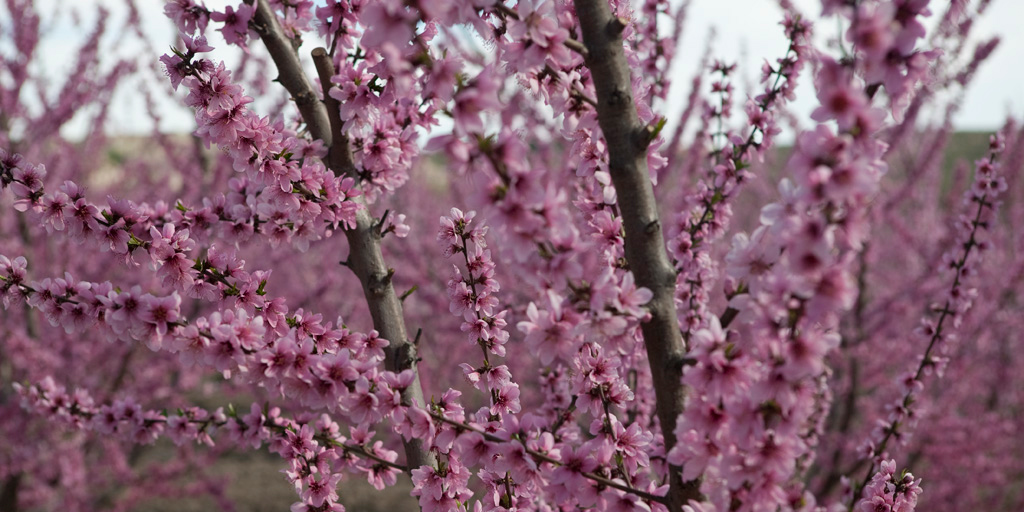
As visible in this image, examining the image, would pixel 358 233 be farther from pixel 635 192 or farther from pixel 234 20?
Result: pixel 635 192

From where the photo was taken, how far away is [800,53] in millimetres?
2562

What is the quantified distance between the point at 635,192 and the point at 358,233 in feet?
3.57

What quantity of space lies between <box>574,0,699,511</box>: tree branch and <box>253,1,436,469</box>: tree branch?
0.91 metres

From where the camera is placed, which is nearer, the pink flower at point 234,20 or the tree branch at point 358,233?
the pink flower at point 234,20

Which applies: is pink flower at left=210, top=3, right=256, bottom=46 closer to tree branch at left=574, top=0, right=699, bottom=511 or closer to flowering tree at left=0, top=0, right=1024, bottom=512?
flowering tree at left=0, top=0, right=1024, bottom=512

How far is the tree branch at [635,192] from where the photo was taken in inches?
61.9

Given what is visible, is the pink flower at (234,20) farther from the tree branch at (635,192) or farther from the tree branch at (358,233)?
the tree branch at (635,192)

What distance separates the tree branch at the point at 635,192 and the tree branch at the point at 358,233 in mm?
911

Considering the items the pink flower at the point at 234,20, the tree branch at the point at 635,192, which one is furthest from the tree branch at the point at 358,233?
the tree branch at the point at 635,192

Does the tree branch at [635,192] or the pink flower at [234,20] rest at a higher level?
the pink flower at [234,20]

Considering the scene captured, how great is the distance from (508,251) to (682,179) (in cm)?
564

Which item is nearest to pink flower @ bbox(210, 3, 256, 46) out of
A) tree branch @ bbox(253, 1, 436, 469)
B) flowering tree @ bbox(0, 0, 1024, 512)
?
flowering tree @ bbox(0, 0, 1024, 512)

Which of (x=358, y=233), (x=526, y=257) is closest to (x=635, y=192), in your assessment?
(x=526, y=257)

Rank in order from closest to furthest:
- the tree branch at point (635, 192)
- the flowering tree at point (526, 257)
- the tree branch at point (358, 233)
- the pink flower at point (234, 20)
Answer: the flowering tree at point (526, 257)
the tree branch at point (635, 192)
the pink flower at point (234, 20)
the tree branch at point (358, 233)
